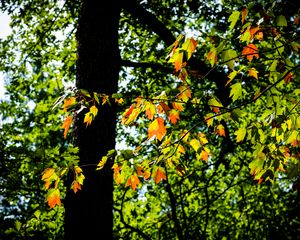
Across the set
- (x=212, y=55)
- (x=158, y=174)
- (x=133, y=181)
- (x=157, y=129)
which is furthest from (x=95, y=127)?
(x=212, y=55)

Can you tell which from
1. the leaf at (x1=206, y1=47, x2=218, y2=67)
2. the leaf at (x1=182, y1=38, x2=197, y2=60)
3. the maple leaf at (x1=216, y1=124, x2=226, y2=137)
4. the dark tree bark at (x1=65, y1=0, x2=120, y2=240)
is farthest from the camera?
the dark tree bark at (x1=65, y1=0, x2=120, y2=240)

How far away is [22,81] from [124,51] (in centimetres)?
288

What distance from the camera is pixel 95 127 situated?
3.73 metres

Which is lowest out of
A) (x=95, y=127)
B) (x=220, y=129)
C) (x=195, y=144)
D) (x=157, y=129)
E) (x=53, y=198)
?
(x=53, y=198)

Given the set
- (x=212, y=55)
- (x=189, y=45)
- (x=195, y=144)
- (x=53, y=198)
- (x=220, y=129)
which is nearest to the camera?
(x=189, y=45)

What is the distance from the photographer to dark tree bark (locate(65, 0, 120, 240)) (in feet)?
10.9

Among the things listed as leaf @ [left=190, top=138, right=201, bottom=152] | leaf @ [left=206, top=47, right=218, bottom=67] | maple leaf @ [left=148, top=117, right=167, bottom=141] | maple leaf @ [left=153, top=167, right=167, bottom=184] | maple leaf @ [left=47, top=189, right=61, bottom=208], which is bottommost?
maple leaf @ [left=47, top=189, right=61, bottom=208]

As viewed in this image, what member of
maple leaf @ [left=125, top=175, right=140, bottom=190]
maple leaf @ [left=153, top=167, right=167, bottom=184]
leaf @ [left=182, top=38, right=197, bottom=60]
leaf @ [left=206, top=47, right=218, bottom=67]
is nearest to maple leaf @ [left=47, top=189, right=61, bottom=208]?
maple leaf @ [left=125, top=175, right=140, bottom=190]

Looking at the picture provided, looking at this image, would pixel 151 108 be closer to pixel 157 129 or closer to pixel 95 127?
pixel 157 129

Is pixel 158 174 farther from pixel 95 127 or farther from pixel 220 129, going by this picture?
pixel 95 127

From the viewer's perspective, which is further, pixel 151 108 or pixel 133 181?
pixel 133 181

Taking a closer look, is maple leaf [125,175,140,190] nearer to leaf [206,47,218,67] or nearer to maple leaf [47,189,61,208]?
maple leaf [47,189,61,208]

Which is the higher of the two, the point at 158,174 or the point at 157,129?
the point at 157,129

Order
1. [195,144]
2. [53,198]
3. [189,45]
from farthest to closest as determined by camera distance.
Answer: [195,144]
[53,198]
[189,45]
